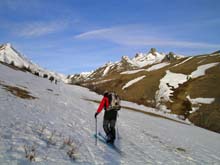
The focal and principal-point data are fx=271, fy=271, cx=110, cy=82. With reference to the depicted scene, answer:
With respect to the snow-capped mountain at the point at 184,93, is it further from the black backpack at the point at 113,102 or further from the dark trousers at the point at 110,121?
the black backpack at the point at 113,102

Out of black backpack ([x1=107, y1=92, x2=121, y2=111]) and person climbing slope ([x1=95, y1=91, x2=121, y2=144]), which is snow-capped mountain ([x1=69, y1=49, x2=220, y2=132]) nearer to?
person climbing slope ([x1=95, y1=91, x2=121, y2=144])

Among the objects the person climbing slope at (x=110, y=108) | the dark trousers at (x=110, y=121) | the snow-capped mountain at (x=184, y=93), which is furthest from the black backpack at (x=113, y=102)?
the snow-capped mountain at (x=184, y=93)

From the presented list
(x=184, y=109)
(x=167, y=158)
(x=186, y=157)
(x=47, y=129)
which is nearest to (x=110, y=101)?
(x=47, y=129)

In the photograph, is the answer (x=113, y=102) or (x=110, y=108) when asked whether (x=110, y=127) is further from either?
(x=113, y=102)

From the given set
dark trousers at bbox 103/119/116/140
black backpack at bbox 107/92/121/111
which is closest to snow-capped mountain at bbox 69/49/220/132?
dark trousers at bbox 103/119/116/140

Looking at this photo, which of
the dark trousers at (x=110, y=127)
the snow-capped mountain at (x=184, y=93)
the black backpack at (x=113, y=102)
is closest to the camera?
the black backpack at (x=113, y=102)

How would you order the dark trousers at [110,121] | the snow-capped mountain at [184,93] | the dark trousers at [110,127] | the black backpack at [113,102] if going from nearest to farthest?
the black backpack at [113,102]
the dark trousers at [110,121]
the dark trousers at [110,127]
the snow-capped mountain at [184,93]

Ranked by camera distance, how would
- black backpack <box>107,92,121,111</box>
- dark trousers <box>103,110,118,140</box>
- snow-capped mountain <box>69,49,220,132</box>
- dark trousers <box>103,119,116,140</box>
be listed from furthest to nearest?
snow-capped mountain <box>69,49,220,132</box> → dark trousers <box>103,119,116,140</box> → dark trousers <box>103,110,118,140</box> → black backpack <box>107,92,121,111</box>

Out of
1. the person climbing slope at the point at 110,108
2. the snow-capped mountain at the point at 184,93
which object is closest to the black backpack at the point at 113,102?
the person climbing slope at the point at 110,108

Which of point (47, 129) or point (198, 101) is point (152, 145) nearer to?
point (47, 129)

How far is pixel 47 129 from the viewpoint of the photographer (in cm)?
1327

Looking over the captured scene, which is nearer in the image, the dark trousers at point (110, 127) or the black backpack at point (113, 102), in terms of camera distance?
the black backpack at point (113, 102)

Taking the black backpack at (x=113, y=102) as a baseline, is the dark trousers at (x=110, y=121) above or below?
below

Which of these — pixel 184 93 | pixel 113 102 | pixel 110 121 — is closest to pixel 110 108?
pixel 113 102
